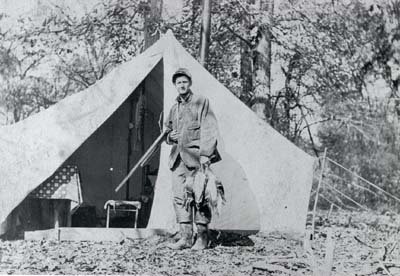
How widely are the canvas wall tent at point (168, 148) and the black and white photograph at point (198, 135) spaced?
0.04 feet

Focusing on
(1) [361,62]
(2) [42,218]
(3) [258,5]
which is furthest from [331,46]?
(2) [42,218]

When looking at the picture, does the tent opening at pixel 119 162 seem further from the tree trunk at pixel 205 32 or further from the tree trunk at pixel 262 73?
the tree trunk at pixel 262 73

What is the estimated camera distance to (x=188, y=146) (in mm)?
4113

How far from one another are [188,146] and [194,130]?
13 centimetres

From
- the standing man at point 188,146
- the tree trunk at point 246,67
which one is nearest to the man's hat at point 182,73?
the standing man at point 188,146

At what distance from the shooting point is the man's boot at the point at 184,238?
3969 millimetres

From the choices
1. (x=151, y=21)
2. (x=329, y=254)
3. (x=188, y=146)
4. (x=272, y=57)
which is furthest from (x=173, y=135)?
(x=272, y=57)

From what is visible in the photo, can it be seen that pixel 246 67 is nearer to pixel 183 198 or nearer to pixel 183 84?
pixel 183 84

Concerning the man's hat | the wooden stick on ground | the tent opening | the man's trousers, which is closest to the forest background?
the tent opening

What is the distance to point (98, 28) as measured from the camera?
18.7 ft

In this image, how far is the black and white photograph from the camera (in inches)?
157

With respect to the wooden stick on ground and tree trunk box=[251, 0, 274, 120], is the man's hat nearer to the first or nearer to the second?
the wooden stick on ground

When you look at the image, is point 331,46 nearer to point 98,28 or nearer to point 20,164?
point 98,28

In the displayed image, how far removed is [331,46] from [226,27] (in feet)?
4.00
